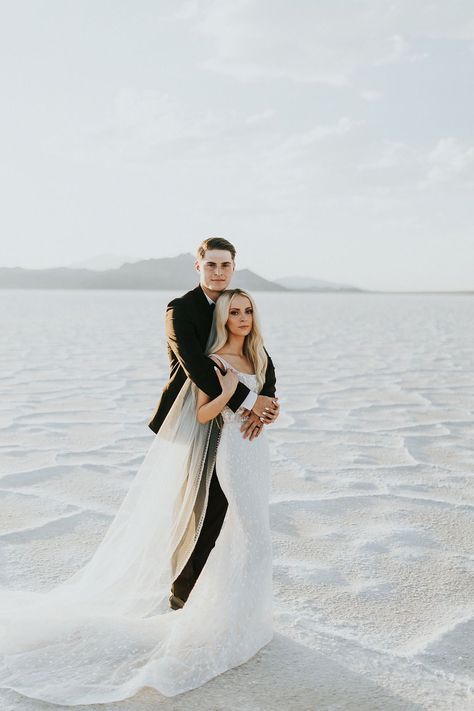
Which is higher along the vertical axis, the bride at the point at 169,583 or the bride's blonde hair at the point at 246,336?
the bride's blonde hair at the point at 246,336

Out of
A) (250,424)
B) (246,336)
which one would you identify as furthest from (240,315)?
(250,424)

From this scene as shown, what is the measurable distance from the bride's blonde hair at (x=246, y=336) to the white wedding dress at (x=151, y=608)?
0.05 metres

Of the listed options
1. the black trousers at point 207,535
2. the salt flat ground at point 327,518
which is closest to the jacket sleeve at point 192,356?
the black trousers at point 207,535

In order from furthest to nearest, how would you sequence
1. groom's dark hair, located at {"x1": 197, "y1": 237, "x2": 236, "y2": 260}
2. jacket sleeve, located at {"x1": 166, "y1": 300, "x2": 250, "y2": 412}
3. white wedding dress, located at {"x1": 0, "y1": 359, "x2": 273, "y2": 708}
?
groom's dark hair, located at {"x1": 197, "y1": 237, "x2": 236, "y2": 260}, jacket sleeve, located at {"x1": 166, "y1": 300, "x2": 250, "y2": 412}, white wedding dress, located at {"x1": 0, "y1": 359, "x2": 273, "y2": 708}

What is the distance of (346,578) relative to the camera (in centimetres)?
260

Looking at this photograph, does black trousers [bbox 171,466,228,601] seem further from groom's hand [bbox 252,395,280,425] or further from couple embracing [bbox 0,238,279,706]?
groom's hand [bbox 252,395,280,425]

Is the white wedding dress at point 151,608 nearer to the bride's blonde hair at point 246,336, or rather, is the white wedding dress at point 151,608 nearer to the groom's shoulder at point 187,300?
the bride's blonde hair at point 246,336

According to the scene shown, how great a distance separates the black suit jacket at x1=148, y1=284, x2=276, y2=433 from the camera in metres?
2.07

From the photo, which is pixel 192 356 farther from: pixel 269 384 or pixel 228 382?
pixel 269 384

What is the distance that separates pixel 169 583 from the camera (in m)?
2.28

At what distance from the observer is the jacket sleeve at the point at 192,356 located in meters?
2.07

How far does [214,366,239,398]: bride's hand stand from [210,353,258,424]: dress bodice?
0.04 meters

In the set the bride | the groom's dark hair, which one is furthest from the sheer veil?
the groom's dark hair

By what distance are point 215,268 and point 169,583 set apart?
94 cm
